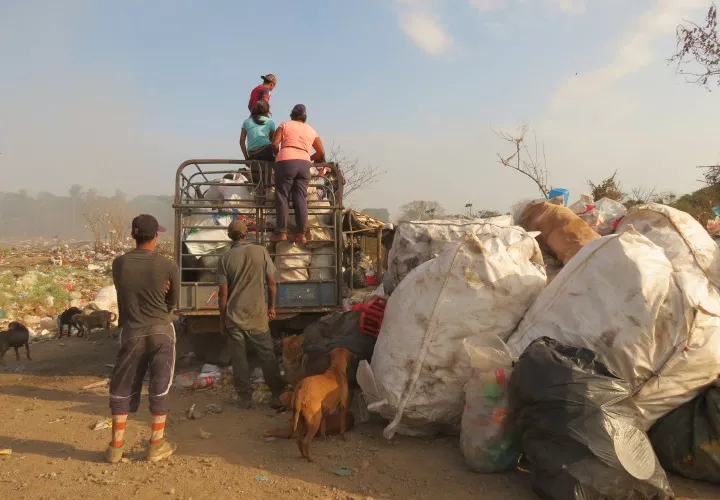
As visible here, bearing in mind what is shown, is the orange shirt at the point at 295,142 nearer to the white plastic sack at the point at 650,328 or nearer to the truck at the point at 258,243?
the truck at the point at 258,243

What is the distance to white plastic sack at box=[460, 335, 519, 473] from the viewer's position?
10.1 ft

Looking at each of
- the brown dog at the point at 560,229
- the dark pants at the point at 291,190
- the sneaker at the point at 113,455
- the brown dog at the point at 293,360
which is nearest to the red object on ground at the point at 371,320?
the brown dog at the point at 293,360

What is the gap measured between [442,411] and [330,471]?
2.68 ft

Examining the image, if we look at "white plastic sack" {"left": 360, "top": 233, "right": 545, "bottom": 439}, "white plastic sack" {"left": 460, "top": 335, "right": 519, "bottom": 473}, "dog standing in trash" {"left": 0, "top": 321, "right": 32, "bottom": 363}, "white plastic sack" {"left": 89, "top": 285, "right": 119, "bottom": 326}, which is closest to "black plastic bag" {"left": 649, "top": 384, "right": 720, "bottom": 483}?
"white plastic sack" {"left": 460, "top": 335, "right": 519, "bottom": 473}

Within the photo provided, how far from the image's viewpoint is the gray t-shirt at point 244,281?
15.1ft

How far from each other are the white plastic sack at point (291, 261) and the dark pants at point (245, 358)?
1.07 m

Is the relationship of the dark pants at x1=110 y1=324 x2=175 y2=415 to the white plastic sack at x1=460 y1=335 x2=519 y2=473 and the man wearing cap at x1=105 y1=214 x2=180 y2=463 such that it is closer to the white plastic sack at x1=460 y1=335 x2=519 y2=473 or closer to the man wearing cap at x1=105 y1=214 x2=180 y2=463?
the man wearing cap at x1=105 y1=214 x2=180 y2=463

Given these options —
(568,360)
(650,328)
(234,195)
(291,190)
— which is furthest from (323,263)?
(650,328)

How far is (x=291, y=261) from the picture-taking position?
19.0ft

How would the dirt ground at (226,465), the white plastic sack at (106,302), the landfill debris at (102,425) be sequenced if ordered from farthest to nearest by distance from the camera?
the white plastic sack at (106,302) → the landfill debris at (102,425) → the dirt ground at (226,465)

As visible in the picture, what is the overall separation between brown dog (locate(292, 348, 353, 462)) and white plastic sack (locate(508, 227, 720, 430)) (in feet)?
5.12

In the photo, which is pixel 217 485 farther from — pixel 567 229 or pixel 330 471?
pixel 567 229

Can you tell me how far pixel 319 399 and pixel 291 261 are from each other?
2396 millimetres

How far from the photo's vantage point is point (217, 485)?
307cm
